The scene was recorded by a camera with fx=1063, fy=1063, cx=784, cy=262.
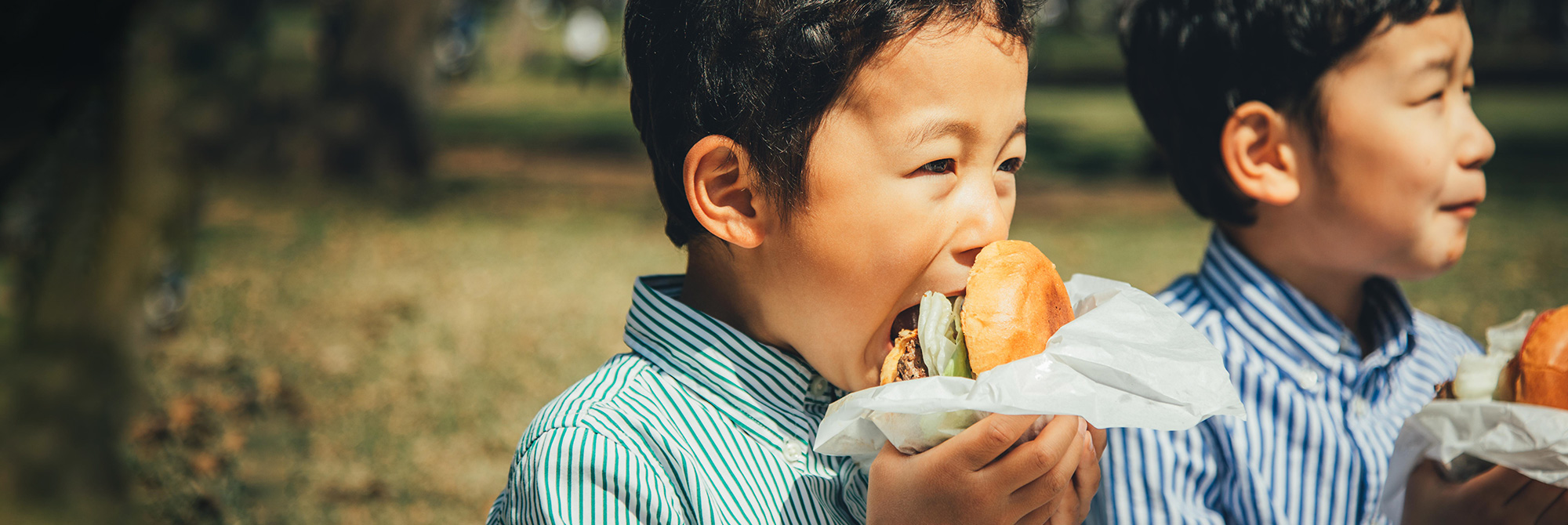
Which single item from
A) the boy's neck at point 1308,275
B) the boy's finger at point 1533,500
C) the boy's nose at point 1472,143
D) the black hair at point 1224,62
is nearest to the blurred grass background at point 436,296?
the black hair at point 1224,62

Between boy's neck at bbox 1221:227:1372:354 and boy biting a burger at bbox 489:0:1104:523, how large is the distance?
96 cm

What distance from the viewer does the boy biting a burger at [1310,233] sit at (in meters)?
2.15

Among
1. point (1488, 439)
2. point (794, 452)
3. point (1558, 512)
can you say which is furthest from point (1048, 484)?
point (1558, 512)

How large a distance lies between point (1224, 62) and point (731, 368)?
140cm

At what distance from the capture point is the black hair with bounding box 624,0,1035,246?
1.57 metres

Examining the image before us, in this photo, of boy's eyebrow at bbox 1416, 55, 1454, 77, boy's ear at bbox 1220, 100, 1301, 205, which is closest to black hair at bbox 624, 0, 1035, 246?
boy's ear at bbox 1220, 100, 1301, 205

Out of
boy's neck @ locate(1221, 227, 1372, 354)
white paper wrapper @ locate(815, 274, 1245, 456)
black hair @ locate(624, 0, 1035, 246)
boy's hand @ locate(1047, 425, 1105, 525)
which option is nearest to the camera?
white paper wrapper @ locate(815, 274, 1245, 456)

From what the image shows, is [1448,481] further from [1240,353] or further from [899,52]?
[899,52]

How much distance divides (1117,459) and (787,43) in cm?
121

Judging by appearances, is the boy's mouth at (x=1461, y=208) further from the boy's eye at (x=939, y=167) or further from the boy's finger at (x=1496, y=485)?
the boy's eye at (x=939, y=167)

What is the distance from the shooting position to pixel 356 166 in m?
12.5

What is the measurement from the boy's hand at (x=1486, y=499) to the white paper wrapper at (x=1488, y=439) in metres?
0.03

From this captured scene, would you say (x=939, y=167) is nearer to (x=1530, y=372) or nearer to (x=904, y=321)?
(x=904, y=321)

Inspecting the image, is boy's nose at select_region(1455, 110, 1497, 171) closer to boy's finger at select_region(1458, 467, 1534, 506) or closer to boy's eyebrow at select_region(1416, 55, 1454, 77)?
boy's eyebrow at select_region(1416, 55, 1454, 77)
